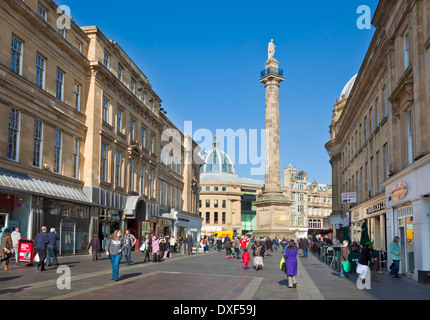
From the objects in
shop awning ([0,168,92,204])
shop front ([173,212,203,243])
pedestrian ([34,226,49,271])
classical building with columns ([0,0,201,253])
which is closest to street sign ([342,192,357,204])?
classical building with columns ([0,0,201,253])

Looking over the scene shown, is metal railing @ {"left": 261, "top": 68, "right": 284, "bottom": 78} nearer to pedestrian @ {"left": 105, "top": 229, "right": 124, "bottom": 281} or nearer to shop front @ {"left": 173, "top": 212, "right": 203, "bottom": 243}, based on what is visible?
shop front @ {"left": 173, "top": 212, "right": 203, "bottom": 243}

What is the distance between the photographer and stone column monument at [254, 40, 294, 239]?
57969 mm

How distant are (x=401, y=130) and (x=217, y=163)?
115 meters

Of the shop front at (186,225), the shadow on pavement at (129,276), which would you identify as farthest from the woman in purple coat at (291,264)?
the shop front at (186,225)

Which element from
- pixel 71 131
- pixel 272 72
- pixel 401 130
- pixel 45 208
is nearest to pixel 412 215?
pixel 401 130

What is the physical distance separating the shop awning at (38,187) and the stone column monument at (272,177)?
32.0m

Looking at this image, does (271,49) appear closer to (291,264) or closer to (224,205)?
(291,264)

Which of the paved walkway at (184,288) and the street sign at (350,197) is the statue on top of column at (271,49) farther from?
the paved walkway at (184,288)

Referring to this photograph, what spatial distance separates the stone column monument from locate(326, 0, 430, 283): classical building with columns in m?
24.8

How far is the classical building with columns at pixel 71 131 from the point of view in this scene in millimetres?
23047

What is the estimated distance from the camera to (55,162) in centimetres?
2761
